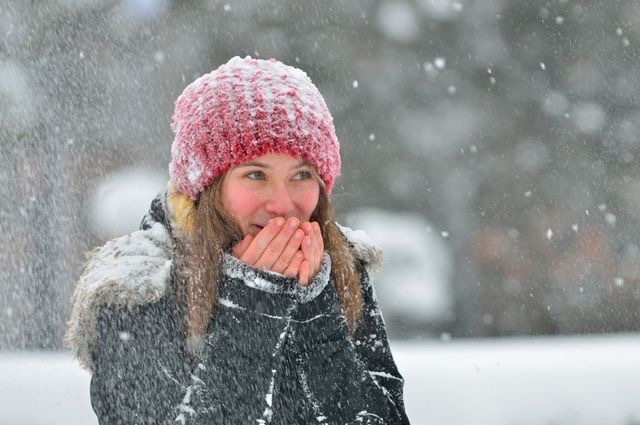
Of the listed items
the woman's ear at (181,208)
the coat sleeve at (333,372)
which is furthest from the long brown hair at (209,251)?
the coat sleeve at (333,372)

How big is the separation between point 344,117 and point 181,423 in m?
6.29

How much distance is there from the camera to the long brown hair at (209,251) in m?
1.61

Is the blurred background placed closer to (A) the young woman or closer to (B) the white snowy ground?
(B) the white snowy ground

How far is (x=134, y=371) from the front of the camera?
1.53 m

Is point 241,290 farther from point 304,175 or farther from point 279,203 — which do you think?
point 304,175

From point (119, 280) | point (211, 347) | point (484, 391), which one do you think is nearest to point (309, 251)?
point (211, 347)

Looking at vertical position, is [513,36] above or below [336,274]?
above

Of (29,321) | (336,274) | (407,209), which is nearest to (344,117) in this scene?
(407,209)

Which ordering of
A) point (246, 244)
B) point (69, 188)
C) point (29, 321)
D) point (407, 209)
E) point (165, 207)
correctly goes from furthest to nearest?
point (407, 209), point (69, 188), point (29, 321), point (165, 207), point (246, 244)

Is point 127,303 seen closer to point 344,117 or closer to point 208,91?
point 208,91

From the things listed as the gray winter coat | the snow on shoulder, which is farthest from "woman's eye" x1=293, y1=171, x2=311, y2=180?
the snow on shoulder

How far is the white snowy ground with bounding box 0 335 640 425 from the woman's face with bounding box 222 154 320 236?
185cm

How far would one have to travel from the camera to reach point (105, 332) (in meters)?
1.56

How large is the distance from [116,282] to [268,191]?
36 centimetres
